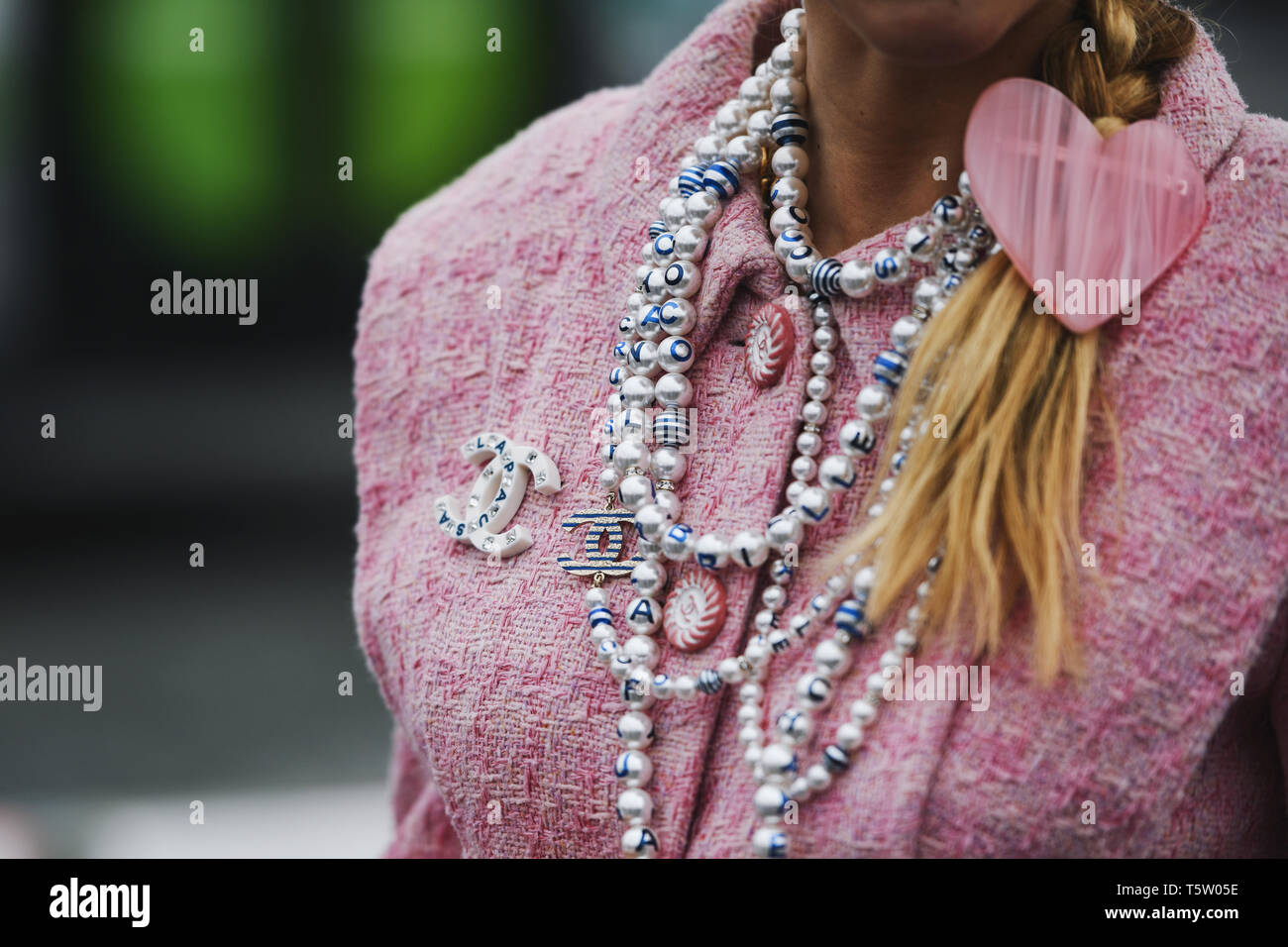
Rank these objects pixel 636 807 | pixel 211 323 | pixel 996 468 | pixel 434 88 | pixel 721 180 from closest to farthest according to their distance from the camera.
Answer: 1. pixel 996 468
2. pixel 636 807
3. pixel 721 180
4. pixel 434 88
5. pixel 211 323

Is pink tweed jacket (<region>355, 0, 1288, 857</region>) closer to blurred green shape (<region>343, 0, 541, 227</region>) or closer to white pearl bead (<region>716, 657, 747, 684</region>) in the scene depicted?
white pearl bead (<region>716, 657, 747, 684</region>)

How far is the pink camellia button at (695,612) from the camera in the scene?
3.64ft

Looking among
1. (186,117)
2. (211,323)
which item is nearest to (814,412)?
(186,117)

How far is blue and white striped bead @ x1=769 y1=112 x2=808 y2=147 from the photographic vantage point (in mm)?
1190

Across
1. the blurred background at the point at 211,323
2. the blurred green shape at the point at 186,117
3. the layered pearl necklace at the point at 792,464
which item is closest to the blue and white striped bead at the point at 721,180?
the layered pearl necklace at the point at 792,464

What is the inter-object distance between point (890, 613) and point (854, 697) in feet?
0.23

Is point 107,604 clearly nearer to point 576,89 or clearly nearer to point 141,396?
point 141,396

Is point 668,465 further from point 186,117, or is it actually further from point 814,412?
point 186,117

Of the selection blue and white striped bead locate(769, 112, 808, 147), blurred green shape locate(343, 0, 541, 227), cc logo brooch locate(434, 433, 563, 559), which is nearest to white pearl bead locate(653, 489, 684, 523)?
cc logo brooch locate(434, 433, 563, 559)

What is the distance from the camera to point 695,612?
112 cm

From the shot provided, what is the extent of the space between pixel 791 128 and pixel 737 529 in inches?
14.2

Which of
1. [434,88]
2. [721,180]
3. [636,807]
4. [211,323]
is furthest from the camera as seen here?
[211,323]

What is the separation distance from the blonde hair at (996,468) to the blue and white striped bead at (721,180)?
25cm

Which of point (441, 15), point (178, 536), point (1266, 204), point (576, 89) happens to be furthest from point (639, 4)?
point (1266, 204)
